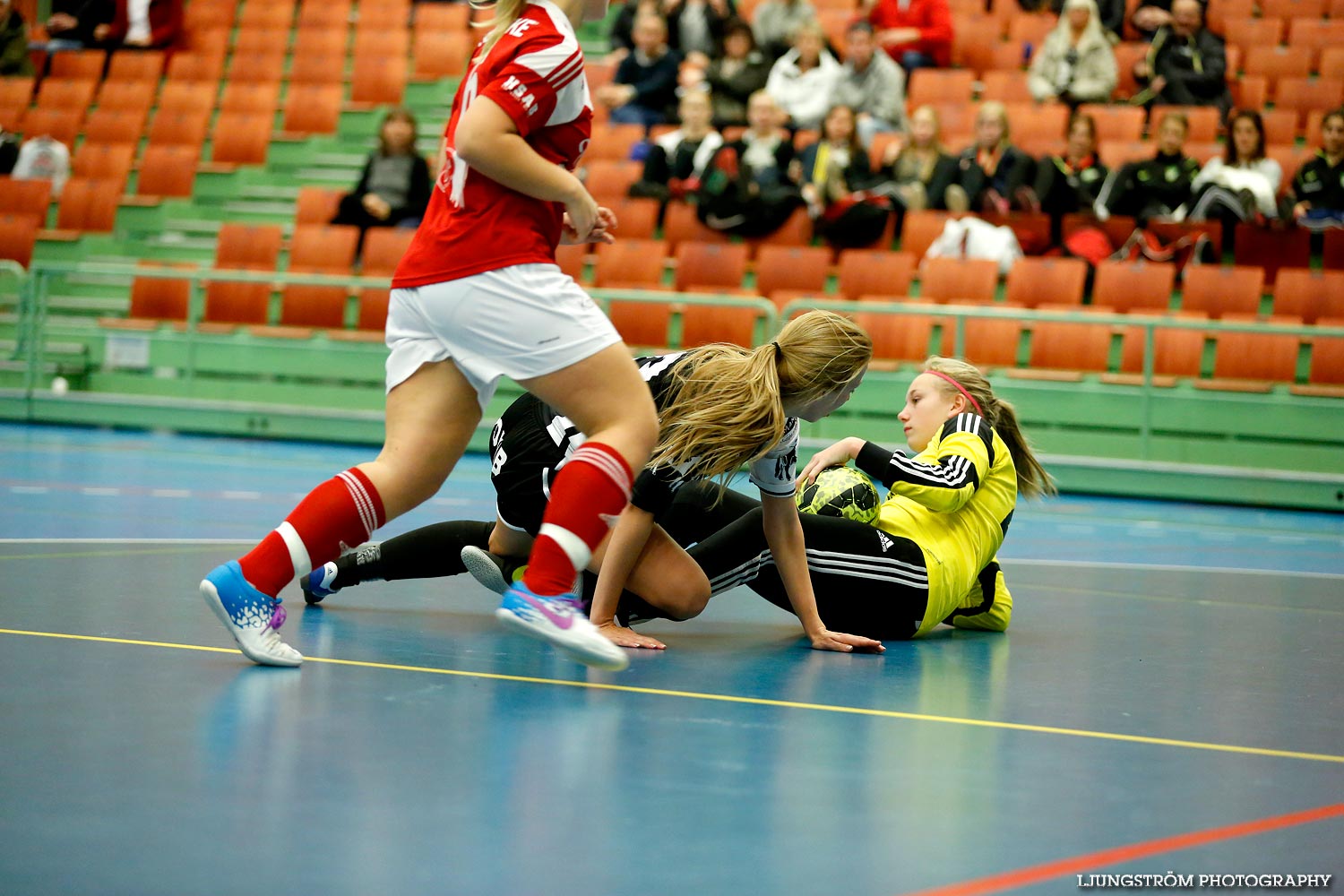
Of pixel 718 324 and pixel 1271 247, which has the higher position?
pixel 1271 247

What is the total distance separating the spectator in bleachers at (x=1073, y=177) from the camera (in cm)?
1088

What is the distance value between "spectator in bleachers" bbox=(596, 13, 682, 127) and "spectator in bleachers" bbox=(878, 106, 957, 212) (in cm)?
261

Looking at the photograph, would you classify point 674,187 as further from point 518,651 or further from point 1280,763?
point 1280,763

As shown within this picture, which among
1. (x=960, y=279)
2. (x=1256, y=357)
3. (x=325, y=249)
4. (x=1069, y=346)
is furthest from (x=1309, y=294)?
(x=325, y=249)

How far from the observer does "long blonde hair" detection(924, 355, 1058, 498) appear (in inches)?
190

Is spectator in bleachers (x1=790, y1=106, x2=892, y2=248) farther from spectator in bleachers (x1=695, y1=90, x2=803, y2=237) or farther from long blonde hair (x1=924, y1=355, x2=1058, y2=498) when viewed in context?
long blonde hair (x1=924, y1=355, x2=1058, y2=498)

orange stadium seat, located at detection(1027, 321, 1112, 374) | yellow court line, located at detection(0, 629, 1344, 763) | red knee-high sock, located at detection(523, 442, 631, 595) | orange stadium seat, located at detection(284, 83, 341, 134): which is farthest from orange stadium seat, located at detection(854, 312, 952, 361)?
orange stadium seat, located at detection(284, 83, 341, 134)

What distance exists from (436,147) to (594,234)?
37.6 ft

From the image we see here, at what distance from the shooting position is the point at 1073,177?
35.8ft

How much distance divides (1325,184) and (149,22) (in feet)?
39.3

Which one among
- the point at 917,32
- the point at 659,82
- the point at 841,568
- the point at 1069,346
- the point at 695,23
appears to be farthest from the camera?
the point at 695,23

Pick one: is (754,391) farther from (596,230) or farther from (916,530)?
(916,530)

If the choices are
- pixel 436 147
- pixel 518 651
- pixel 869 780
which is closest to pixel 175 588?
pixel 518 651

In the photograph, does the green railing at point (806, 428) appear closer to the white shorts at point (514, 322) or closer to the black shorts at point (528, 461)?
the black shorts at point (528, 461)
